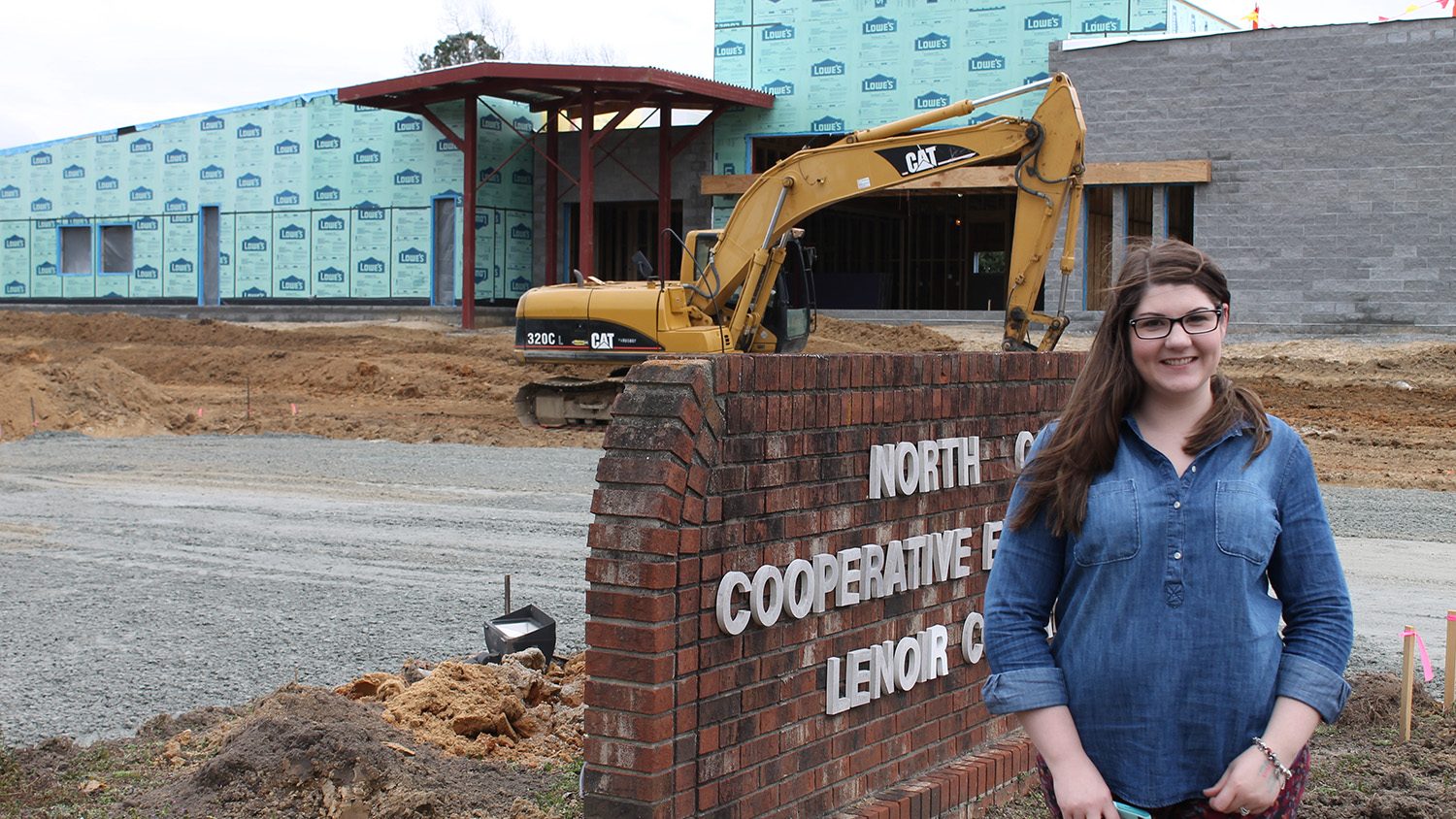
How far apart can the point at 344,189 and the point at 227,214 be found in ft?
12.5

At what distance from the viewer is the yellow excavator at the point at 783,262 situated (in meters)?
16.7

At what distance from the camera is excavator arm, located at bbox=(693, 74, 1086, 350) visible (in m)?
16.6

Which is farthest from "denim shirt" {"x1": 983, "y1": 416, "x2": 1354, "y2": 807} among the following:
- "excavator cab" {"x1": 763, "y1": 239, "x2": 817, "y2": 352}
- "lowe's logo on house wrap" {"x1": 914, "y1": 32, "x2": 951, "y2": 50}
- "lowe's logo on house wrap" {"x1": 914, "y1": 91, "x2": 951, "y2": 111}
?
"lowe's logo on house wrap" {"x1": 914, "y1": 32, "x2": 951, "y2": 50}

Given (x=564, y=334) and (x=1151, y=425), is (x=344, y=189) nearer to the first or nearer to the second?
(x=564, y=334)

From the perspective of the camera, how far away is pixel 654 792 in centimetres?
402

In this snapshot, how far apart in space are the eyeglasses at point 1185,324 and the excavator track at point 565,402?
19.1 m

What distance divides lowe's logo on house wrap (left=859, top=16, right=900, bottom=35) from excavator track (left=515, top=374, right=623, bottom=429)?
14.1 metres

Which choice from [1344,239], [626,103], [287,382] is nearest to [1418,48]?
[1344,239]

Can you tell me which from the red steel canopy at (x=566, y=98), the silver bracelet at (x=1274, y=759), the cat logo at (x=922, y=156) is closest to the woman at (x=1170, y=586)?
the silver bracelet at (x=1274, y=759)

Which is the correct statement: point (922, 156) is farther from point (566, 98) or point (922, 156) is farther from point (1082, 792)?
point (566, 98)

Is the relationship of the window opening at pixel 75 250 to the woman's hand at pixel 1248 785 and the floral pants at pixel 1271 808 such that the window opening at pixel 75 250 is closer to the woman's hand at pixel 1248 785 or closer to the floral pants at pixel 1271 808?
the floral pants at pixel 1271 808

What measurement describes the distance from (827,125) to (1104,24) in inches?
252

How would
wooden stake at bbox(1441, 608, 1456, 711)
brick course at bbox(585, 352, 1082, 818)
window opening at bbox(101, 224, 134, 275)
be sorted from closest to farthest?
brick course at bbox(585, 352, 1082, 818) → wooden stake at bbox(1441, 608, 1456, 711) → window opening at bbox(101, 224, 134, 275)

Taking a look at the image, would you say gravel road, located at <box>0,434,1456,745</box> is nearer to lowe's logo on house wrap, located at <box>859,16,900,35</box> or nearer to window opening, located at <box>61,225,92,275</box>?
lowe's logo on house wrap, located at <box>859,16,900,35</box>
